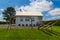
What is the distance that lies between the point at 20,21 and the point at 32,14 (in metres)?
3.79

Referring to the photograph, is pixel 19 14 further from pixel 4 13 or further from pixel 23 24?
pixel 4 13

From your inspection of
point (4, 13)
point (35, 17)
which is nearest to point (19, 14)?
point (35, 17)

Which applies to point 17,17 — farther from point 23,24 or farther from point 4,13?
point 4,13

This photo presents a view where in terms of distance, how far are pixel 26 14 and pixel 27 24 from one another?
289 centimetres

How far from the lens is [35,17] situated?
141 feet

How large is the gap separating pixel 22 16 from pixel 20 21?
1.44m

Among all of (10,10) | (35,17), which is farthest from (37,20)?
(10,10)

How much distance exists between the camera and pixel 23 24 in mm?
42406

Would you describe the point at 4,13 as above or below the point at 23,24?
above

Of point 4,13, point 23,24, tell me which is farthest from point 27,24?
point 4,13

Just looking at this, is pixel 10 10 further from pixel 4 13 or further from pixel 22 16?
pixel 22 16

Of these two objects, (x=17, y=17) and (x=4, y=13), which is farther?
(x=4, y=13)

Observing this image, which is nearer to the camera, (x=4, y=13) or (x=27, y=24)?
(x=27, y=24)

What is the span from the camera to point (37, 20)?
4300cm
